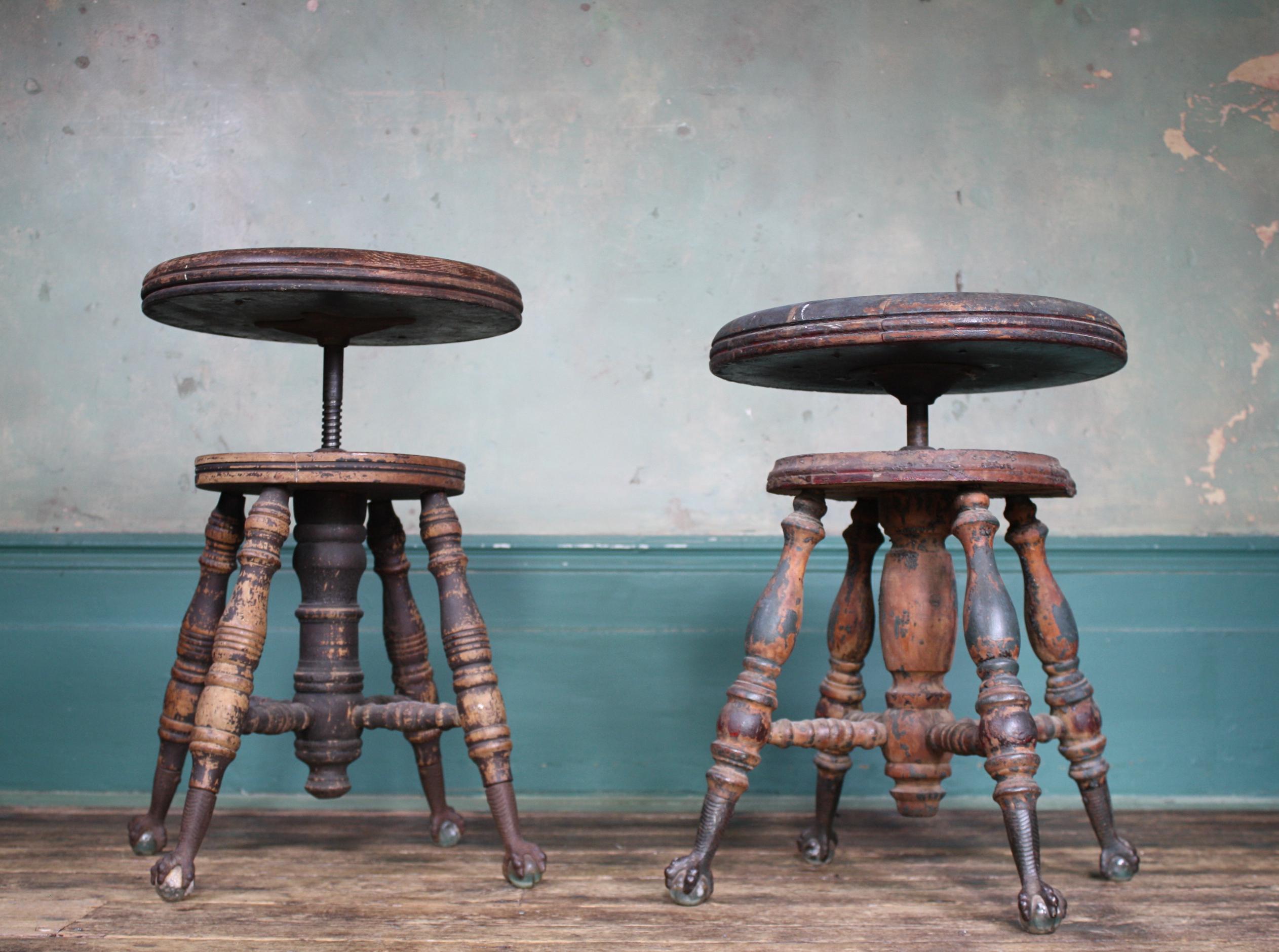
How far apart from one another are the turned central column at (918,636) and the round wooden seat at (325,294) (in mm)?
662

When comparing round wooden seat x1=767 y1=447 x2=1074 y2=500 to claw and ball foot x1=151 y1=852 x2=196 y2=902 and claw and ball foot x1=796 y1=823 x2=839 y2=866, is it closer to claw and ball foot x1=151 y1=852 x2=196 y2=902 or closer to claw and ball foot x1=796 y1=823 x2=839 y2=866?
claw and ball foot x1=796 y1=823 x2=839 y2=866

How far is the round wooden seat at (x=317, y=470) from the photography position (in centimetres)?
157

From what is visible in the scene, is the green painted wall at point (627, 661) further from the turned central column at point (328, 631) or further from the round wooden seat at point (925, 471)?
the round wooden seat at point (925, 471)

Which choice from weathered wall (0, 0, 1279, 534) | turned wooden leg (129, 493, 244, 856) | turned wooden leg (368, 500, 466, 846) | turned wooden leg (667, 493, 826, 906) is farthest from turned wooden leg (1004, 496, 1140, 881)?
turned wooden leg (129, 493, 244, 856)

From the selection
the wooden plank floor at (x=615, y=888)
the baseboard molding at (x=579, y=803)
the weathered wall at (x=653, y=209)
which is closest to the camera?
the wooden plank floor at (x=615, y=888)

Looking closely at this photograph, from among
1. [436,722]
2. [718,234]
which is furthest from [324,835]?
[718,234]

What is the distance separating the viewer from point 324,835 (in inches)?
76.0

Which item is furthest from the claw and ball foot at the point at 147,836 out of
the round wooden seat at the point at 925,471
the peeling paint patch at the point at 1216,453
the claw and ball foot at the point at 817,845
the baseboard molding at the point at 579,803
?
the peeling paint patch at the point at 1216,453

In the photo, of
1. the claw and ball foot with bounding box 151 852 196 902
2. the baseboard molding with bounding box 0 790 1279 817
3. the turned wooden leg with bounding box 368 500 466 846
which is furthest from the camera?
the baseboard molding with bounding box 0 790 1279 817

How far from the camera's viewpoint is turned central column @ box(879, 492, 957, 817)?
5.39ft

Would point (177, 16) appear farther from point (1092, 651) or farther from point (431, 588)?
point (1092, 651)

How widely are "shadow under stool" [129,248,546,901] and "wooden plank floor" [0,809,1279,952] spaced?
0.30 ft

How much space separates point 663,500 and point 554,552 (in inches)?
9.6

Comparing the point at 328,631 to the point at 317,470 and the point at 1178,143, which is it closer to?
the point at 317,470
